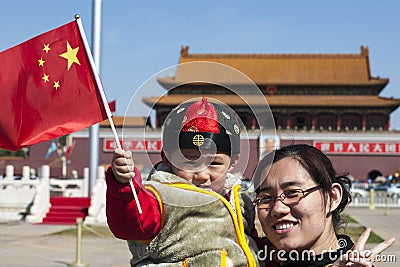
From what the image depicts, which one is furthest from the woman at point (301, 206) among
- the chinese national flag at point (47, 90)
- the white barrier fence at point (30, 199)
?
the white barrier fence at point (30, 199)

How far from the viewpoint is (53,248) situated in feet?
33.8

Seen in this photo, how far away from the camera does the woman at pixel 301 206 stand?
1693 mm

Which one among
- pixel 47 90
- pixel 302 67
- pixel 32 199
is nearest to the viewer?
pixel 47 90

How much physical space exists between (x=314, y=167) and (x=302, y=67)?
124 ft

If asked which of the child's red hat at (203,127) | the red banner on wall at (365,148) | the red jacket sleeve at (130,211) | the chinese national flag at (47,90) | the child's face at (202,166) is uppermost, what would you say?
the red banner on wall at (365,148)

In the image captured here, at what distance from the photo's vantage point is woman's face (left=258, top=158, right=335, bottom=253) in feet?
5.55

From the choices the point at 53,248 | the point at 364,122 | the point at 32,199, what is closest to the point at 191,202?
the point at 53,248

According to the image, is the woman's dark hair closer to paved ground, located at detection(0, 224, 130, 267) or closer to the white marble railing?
paved ground, located at detection(0, 224, 130, 267)

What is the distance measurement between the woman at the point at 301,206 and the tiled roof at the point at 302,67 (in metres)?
35.0

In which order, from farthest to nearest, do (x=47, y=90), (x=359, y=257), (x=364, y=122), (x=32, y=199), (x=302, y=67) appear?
(x=302, y=67) < (x=364, y=122) < (x=32, y=199) < (x=47, y=90) < (x=359, y=257)

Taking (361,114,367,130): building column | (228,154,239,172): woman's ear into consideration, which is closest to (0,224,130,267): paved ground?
(228,154,239,172): woman's ear

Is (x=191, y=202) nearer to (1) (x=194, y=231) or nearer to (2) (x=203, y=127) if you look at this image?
(1) (x=194, y=231)

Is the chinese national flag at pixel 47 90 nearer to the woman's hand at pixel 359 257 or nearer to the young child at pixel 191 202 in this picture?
the young child at pixel 191 202

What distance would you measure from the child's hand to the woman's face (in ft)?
1.29
